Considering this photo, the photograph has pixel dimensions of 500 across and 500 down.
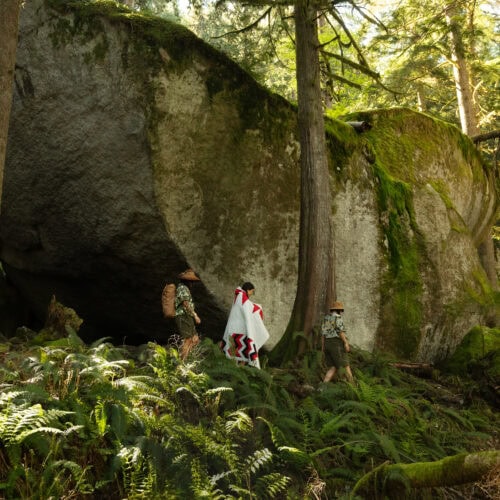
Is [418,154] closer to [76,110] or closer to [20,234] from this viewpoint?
[76,110]

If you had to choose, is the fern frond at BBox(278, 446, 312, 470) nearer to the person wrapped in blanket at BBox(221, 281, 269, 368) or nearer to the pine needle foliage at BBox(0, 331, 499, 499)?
the pine needle foliage at BBox(0, 331, 499, 499)

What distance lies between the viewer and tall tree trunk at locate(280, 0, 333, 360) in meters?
8.91

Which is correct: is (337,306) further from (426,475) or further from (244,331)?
(426,475)

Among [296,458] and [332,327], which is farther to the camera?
[332,327]

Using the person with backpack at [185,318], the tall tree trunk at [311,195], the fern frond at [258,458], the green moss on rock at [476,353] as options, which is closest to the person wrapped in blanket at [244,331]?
the person with backpack at [185,318]

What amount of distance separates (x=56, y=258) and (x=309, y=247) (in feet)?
17.1

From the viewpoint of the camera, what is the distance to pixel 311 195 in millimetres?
9242

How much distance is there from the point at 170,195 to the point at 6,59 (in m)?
3.80

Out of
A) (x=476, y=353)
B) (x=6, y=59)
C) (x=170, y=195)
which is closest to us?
(x=6, y=59)

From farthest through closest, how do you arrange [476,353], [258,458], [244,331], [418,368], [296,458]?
1. [476,353]
2. [418,368]
3. [244,331]
4. [296,458]
5. [258,458]

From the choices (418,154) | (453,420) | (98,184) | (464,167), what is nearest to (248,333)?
(453,420)

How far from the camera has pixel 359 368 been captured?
933 cm

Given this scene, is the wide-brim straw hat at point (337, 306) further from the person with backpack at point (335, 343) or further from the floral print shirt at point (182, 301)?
the floral print shirt at point (182, 301)

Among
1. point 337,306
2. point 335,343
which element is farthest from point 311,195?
point 335,343
